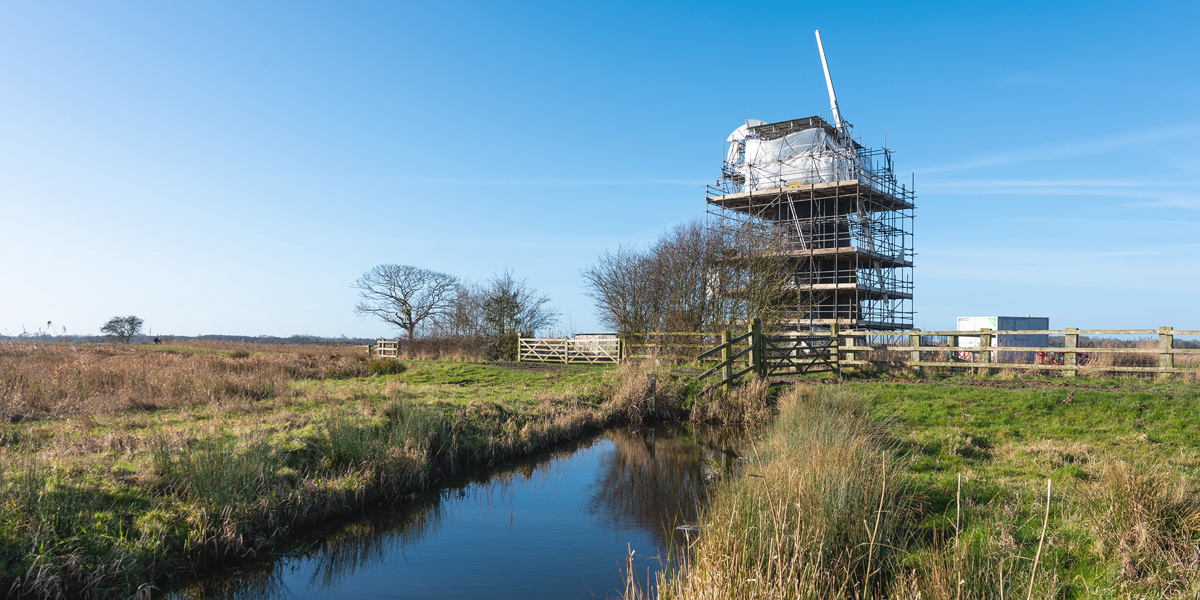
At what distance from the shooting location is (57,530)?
539 cm

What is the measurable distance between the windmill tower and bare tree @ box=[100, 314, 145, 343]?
43.8 meters

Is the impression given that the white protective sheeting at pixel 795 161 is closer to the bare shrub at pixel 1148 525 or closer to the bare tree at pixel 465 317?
the bare tree at pixel 465 317

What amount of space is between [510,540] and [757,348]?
462 inches

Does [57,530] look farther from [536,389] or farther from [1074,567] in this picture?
[536,389]

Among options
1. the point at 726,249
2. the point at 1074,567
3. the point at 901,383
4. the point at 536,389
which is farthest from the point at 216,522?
the point at 726,249

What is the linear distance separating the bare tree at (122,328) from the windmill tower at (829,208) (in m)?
43.8

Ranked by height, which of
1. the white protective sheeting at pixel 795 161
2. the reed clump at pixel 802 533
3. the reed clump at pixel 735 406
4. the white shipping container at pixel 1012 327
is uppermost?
the white protective sheeting at pixel 795 161

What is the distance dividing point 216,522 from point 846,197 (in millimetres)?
38650

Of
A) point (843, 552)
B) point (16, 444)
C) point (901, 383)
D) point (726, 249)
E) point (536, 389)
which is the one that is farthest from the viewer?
point (726, 249)

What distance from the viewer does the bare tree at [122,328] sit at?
4928 centimetres

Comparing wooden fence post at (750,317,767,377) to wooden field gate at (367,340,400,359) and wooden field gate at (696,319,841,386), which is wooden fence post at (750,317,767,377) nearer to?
wooden field gate at (696,319,841,386)

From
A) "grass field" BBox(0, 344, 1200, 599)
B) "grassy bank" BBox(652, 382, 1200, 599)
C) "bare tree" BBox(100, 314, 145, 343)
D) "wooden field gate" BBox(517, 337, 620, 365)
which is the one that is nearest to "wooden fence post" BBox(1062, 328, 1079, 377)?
"grass field" BBox(0, 344, 1200, 599)

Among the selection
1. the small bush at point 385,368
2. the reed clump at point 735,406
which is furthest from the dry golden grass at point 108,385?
the reed clump at point 735,406

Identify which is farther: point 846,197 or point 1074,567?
point 846,197
